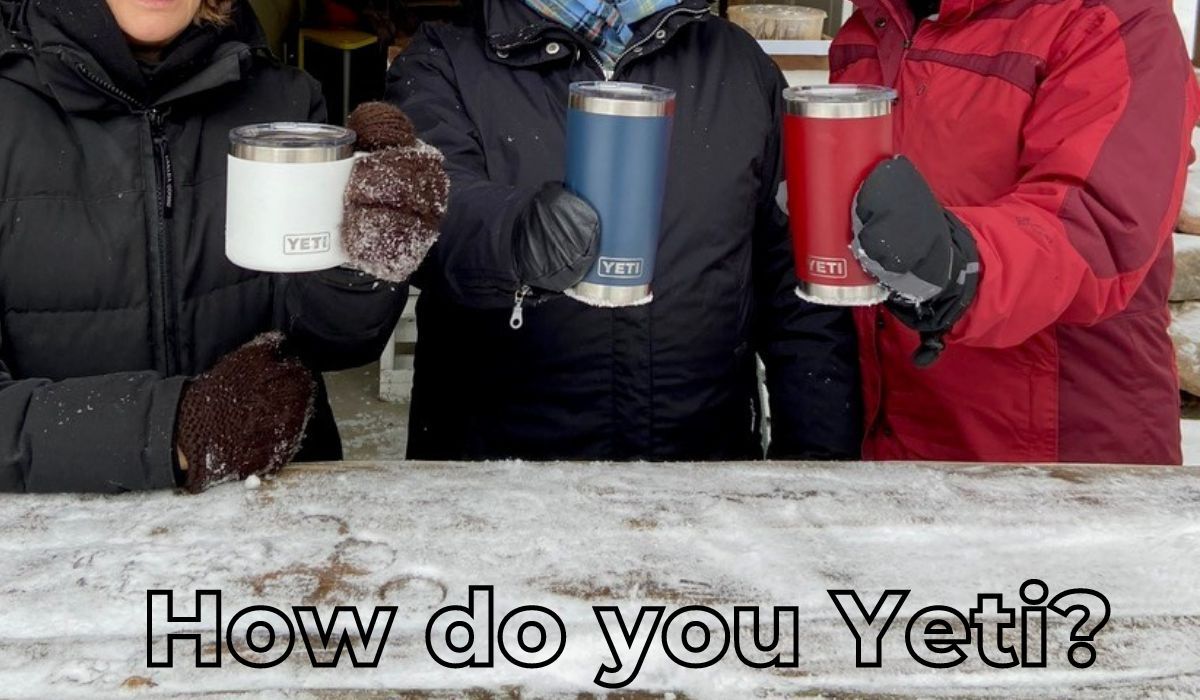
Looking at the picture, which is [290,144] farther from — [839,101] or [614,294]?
[839,101]

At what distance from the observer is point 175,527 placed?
4.50ft

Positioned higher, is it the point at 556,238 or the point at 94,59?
Result: the point at 94,59

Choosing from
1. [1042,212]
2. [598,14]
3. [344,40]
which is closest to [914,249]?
[1042,212]

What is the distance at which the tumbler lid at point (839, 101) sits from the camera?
4.38ft

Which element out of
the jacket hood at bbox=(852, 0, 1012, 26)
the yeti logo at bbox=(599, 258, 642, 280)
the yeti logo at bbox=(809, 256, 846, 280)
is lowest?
the yeti logo at bbox=(599, 258, 642, 280)

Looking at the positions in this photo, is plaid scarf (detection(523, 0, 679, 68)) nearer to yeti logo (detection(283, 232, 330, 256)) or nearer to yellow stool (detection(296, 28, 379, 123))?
yeti logo (detection(283, 232, 330, 256))

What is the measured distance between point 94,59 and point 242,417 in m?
0.51

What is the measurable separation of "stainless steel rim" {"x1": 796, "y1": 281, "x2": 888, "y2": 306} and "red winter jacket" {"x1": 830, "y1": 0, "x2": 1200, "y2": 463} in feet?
0.50

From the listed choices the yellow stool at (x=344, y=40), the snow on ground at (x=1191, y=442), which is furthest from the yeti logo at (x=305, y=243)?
the yellow stool at (x=344, y=40)

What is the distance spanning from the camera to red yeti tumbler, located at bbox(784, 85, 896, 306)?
134cm

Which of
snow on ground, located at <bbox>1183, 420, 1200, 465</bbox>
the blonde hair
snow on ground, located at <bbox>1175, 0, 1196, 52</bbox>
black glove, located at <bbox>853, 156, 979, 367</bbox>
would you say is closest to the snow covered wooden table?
black glove, located at <bbox>853, 156, 979, 367</bbox>

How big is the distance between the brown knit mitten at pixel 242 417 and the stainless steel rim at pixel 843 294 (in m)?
0.67

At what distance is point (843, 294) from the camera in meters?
1.41

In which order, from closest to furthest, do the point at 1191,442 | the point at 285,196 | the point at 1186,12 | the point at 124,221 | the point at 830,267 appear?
1. the point at 285,196
2. the point at 830,267
3. the point at 124,221
4. the point at 1191,442
5. the point at 1186,12
